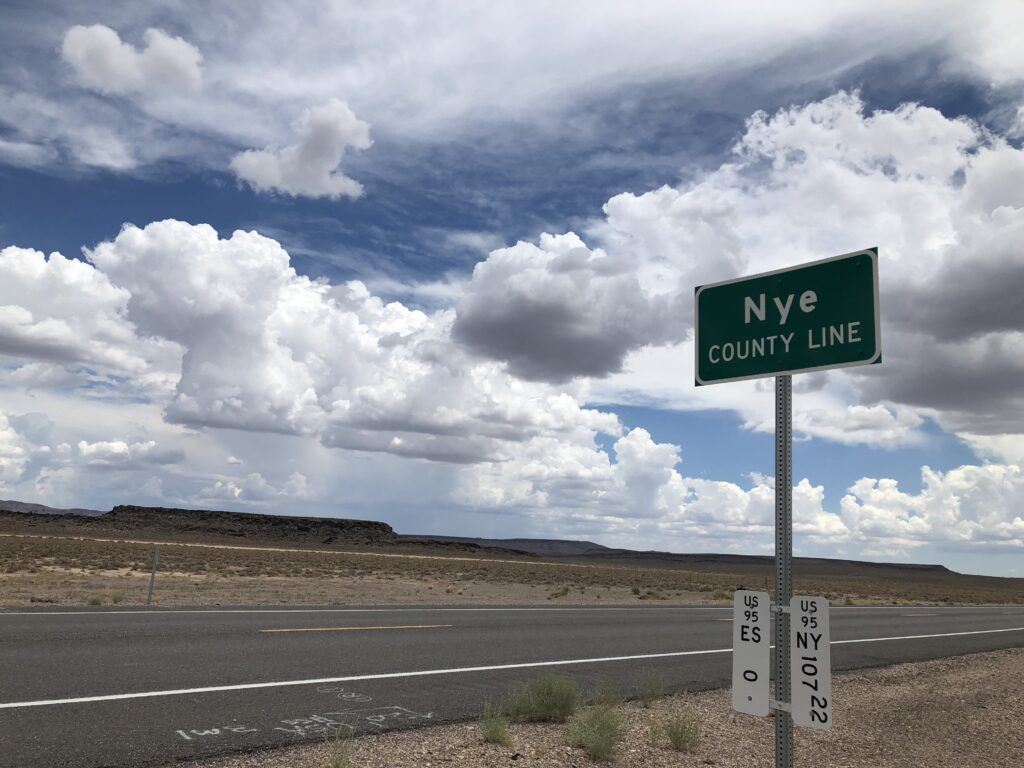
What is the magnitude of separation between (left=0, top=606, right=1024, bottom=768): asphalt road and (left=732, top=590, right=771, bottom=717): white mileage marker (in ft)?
14.5

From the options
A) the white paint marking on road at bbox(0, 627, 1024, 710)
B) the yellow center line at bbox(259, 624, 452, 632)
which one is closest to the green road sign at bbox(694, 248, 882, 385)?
the white paint marking on road at bbox(0, 627, 1024, 710)

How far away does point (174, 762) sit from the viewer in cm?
610

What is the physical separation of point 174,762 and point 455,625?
10.1 m

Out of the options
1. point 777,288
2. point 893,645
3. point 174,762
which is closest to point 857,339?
point 777,288

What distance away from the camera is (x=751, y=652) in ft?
12.8

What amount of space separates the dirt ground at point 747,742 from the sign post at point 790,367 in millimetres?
2942

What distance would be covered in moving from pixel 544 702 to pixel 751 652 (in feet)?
15.3

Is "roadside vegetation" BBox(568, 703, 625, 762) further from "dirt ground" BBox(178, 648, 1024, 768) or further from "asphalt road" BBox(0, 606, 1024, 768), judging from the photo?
"asphalt road" BBox(0, 606, 1024, 768)

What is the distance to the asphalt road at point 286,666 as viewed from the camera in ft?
22.6

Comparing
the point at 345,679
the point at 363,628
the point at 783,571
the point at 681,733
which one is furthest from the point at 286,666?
the point at 783,571

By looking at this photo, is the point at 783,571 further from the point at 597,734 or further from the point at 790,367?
the point at 597,734

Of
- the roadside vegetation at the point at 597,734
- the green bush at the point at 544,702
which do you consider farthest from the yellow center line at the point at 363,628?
the roadside vegetation at the point at 597,734

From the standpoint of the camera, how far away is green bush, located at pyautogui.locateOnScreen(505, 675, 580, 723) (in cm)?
795

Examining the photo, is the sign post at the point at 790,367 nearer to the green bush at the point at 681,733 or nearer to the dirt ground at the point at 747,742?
the dirt ground at the point at 747,742
